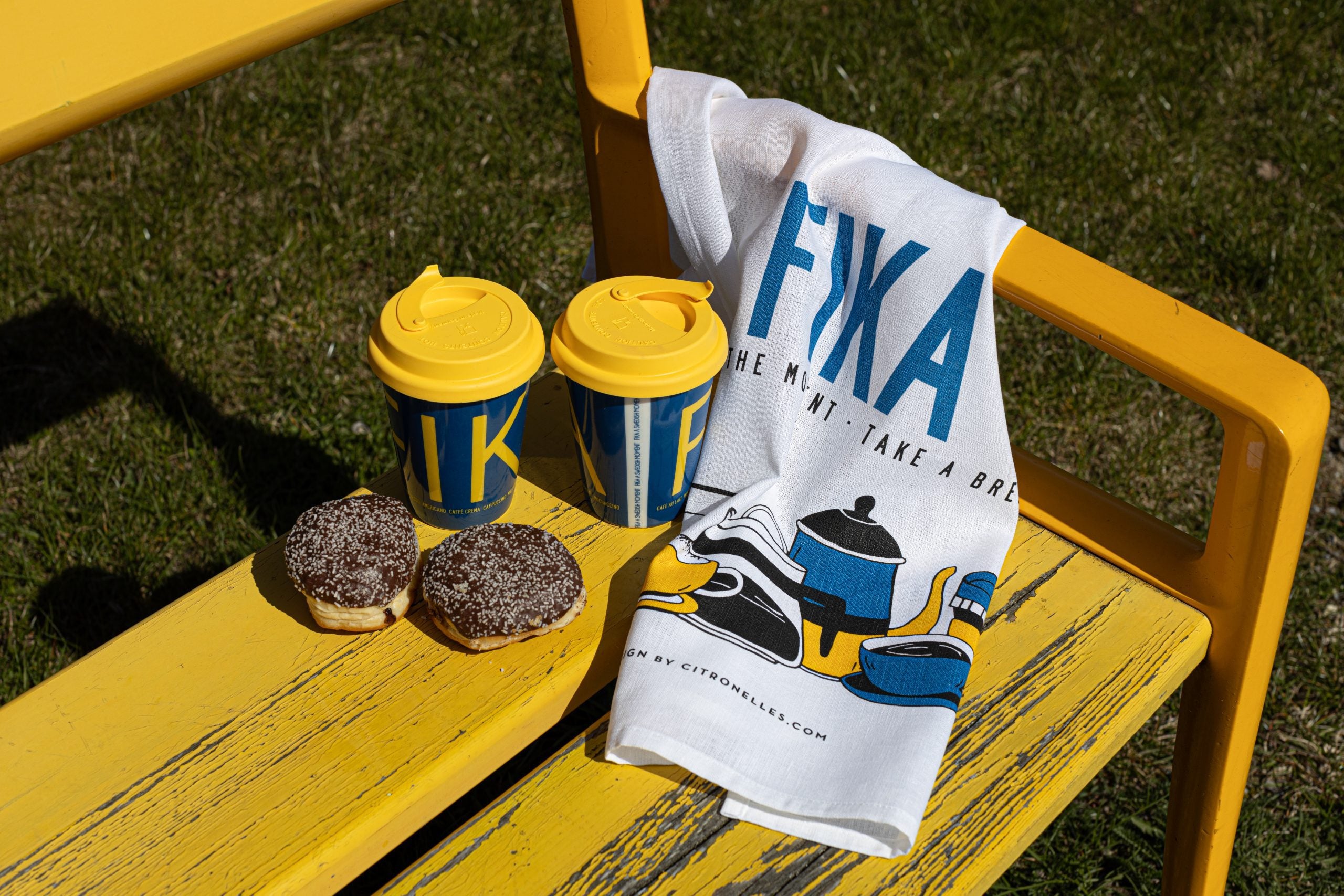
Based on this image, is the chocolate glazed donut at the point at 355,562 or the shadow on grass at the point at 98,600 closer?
the chocolate glazed donut at the point at 355,562

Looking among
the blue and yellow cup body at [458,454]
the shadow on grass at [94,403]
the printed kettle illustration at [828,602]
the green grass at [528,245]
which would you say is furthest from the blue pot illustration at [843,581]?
the shadow on grass at [94,403]

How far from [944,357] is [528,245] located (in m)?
1.65

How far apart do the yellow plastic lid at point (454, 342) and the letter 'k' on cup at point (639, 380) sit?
0.16ft

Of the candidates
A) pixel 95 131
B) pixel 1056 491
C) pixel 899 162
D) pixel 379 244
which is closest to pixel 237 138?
pixel 95 131

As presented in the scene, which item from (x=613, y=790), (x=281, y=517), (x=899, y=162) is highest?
(x=899, y=162)

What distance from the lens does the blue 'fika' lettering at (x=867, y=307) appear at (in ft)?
4.12

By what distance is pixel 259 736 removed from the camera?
1.12 metres

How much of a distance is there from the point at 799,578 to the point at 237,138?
2.36 metres

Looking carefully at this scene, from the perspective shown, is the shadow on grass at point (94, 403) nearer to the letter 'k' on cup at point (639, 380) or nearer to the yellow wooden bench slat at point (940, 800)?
the letter 'k' on cup at point (639, 380)

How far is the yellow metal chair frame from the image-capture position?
1.10 meters

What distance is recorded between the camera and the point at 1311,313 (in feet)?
8.46

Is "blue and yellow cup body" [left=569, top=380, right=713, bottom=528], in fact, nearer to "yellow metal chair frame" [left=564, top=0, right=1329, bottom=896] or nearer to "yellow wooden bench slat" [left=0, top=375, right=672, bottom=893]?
"yellow wooden bench slat" [left=0, top=375, right=672, bottom=893]

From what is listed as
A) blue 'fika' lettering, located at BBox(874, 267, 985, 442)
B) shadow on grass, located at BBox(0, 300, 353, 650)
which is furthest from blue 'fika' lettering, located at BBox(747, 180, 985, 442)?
shadow on grass, located at BBox(0, 300, 353, 650)

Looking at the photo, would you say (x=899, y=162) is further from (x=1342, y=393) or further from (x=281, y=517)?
(x=1342, y=393)
